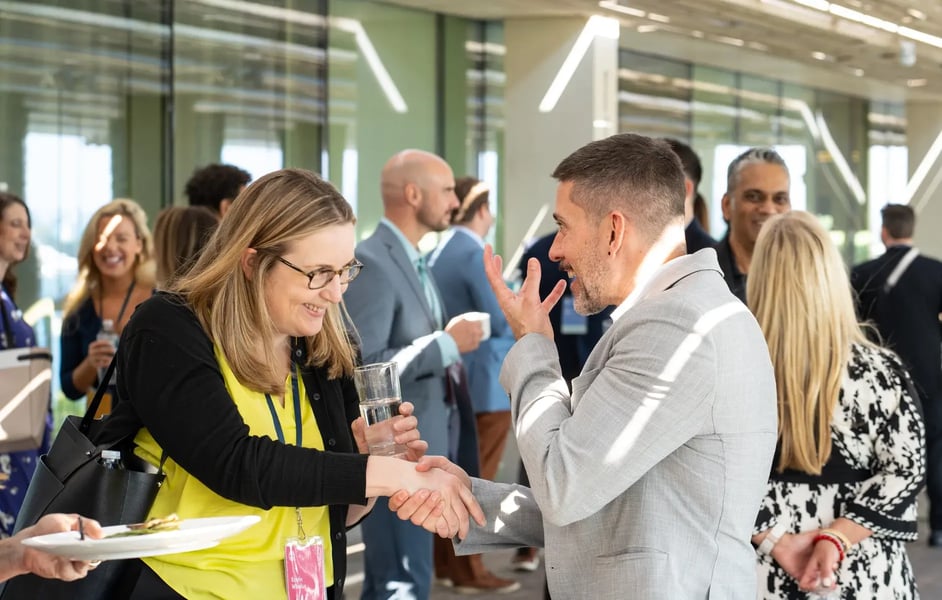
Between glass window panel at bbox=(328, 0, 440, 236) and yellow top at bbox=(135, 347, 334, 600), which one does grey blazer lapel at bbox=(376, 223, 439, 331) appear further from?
glass window panel at bbox=(328, 0, 440, 236)

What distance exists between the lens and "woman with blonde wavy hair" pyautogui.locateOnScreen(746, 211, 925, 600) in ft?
10.6

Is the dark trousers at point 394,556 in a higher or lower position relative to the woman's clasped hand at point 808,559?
lower

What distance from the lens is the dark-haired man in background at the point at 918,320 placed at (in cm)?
738

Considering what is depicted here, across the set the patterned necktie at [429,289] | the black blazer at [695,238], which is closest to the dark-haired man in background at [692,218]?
the black blazer at [695,238]

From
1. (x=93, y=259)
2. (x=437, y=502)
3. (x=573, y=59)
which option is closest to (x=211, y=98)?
(x=573, y=59)

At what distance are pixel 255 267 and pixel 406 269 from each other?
7.84 feet

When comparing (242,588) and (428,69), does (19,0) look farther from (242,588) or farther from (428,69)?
(242,588)

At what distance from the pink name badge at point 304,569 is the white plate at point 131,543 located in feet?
1.08

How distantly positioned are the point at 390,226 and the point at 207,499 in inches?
105

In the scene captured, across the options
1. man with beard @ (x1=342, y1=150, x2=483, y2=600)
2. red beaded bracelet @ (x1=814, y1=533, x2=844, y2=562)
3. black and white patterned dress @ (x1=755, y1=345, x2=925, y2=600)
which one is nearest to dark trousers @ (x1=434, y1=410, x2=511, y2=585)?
man with beard @ (x1=342, y1=150, x2=483, y2=600)

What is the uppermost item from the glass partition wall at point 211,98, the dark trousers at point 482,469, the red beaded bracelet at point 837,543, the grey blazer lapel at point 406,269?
the glass partition wall at point 211,98

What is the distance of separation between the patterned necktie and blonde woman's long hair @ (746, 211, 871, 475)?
6.20 ft

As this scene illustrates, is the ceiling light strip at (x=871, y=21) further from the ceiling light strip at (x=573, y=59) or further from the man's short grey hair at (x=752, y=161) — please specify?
the man's short grey hair at (x=752, y=161)

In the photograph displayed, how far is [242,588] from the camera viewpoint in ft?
7.45
